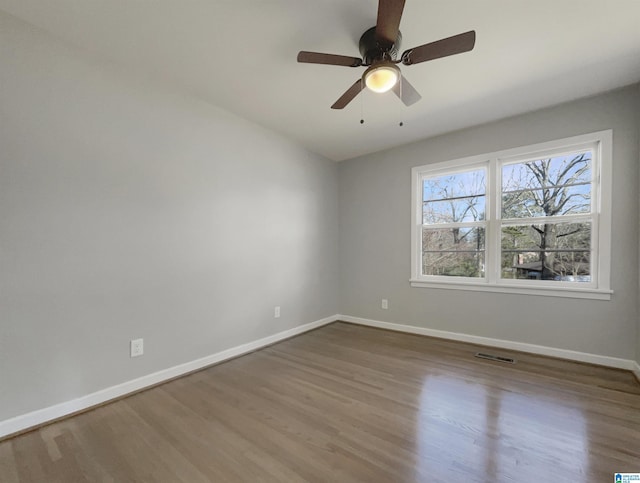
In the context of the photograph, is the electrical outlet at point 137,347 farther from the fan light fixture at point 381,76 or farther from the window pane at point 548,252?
the window pane at point 548,252

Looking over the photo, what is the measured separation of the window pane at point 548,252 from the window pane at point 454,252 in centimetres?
27

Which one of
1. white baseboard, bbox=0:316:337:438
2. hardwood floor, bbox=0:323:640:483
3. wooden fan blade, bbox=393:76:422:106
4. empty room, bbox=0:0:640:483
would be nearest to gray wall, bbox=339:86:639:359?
empty room, bbox=0:0:640:483

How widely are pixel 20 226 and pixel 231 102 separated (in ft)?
6.26

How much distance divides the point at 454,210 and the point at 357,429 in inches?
109

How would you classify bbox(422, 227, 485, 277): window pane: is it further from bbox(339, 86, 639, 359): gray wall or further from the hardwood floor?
the hardwood floor

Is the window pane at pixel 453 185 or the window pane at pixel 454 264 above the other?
the window pane at pixel 453 185

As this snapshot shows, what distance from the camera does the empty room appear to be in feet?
5.39

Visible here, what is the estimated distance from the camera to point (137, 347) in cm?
226

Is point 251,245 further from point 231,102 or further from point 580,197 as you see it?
point 580,197

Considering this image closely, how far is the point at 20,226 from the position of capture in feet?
5.77

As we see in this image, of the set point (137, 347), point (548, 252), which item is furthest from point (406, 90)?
point (137, 347)

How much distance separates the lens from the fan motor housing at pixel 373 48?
1.69m

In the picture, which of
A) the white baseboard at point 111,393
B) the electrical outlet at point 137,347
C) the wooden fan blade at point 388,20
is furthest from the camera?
the electrical outlet at point 137,347

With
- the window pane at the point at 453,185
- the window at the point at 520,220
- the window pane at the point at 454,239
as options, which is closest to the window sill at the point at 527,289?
the window at the point at 520,220
